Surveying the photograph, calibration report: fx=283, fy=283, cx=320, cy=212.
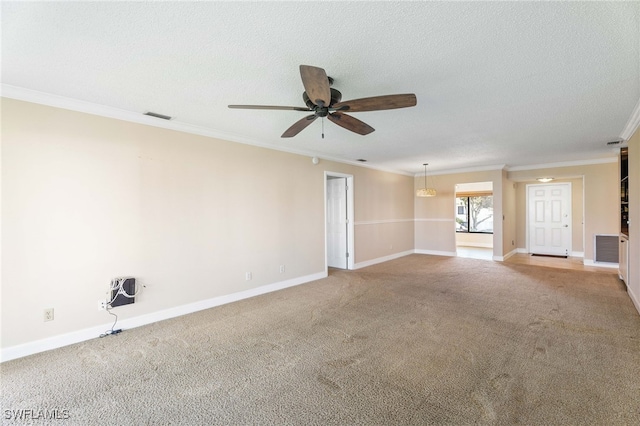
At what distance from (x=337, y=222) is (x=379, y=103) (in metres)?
4.36

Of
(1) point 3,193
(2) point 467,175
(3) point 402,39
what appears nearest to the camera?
(3) point 402,39

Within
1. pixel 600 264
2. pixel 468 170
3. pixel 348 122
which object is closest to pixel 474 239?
pixel 468 170

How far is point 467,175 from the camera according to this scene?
24.8 feet

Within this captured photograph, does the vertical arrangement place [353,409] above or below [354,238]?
below

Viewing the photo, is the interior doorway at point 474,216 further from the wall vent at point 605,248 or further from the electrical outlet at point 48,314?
the electrical outlet at point 48,314

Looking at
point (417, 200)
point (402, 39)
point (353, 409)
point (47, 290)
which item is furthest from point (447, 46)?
point (417, 200)

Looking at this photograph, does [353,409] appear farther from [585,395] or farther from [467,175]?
[467,175]

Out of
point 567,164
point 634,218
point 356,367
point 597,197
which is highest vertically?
point 567,164

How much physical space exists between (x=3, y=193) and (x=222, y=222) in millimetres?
2092

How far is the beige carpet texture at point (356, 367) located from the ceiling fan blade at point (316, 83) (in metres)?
2.15

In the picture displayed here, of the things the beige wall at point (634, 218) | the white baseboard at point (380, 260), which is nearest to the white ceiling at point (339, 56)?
the beige wall at point (634, 218)

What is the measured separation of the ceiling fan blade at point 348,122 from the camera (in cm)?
252

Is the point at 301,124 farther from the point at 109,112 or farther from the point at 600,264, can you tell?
the point at 600,264

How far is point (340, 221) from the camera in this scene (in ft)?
20.9
